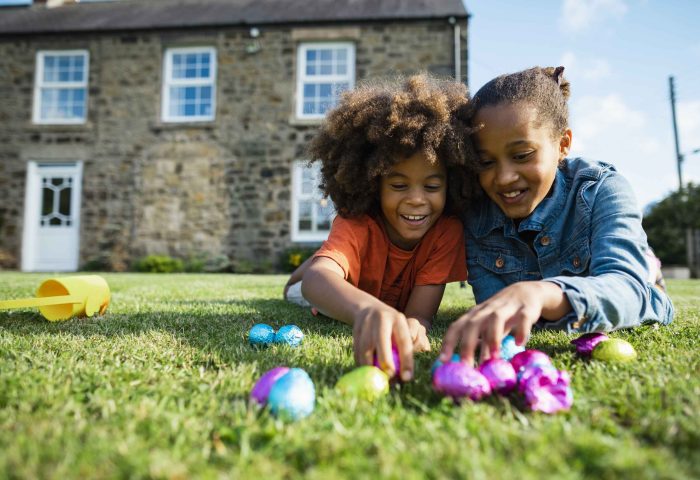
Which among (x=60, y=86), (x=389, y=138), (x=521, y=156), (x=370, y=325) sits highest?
(x=60, y=86)

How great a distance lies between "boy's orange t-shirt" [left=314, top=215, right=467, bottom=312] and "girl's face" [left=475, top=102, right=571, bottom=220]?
406 mm

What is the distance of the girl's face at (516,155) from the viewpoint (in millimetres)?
2494

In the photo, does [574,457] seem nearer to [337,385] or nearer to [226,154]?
[337,385]

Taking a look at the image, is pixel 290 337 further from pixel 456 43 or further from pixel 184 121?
pixel 184 121

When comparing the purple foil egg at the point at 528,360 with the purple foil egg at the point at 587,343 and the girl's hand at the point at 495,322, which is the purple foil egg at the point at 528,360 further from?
the purple foil egg at the point at 587,343

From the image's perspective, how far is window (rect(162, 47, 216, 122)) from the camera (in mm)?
12711

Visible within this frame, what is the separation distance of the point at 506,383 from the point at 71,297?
2630 millimetres

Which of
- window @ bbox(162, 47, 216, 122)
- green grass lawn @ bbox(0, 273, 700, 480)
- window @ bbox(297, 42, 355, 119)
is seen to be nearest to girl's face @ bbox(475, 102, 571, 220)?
green grass lawn @ bbox(0, 273, 700, 480)

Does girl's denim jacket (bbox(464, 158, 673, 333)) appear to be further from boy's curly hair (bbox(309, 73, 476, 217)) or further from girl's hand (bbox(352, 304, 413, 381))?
girl's hand (bbox(352, 304, 413, 381))

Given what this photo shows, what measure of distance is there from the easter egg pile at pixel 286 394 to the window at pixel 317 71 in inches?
454

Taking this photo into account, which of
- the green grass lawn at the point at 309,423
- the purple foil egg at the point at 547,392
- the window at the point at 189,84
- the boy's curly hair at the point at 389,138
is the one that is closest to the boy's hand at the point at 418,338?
the green grass lawn at the point at 309,423

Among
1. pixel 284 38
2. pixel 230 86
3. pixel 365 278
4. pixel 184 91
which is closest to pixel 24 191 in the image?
pixel 184 91

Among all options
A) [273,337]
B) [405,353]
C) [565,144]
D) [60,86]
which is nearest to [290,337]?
[273,337]

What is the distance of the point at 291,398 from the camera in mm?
1402
